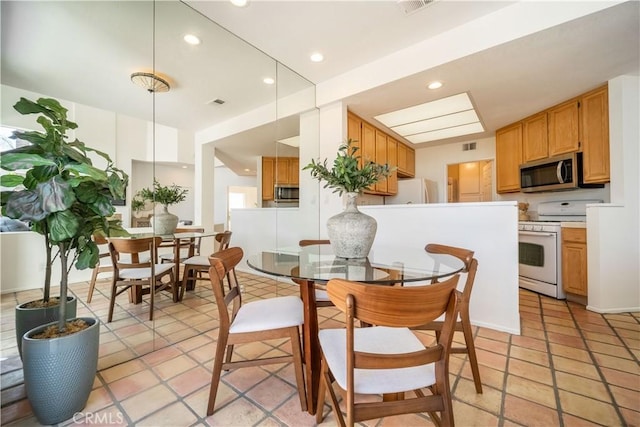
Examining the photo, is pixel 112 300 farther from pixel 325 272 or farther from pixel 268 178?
pixel 268 178

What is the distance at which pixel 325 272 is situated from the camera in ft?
4.20

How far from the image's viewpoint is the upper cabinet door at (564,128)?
9.86 ft

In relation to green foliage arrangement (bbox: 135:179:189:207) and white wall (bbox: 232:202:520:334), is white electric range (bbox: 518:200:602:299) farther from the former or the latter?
green foliage arrangement (bbox: 135:179:189:207)

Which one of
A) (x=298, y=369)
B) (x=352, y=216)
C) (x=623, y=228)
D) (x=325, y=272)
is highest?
(x=352, y=216)

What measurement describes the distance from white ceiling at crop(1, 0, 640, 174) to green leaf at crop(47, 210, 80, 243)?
2.93 feet

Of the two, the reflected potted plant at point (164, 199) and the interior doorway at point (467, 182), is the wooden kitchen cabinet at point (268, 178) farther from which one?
the interior doorway at point (467, 182)

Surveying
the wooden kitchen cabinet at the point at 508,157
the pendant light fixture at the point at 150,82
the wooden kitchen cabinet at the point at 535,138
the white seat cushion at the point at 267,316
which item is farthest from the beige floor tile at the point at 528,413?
the wooden kitchen cabinet at the point at 508,157

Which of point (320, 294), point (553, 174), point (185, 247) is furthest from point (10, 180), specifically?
point (553, 174)

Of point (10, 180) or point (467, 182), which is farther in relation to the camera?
point (467, 182)

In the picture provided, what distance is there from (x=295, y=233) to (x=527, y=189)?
3411mm

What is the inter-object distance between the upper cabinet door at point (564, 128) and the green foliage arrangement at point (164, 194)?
4.33 metres

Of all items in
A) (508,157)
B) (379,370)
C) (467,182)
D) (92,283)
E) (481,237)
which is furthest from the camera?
(467,182)

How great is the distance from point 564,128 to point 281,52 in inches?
138

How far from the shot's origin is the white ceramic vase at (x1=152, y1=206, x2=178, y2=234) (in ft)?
6.67
